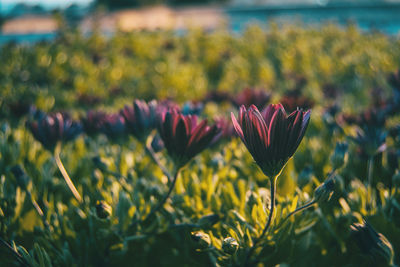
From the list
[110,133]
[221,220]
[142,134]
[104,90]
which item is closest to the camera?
[221,220]

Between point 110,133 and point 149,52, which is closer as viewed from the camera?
point 110,133

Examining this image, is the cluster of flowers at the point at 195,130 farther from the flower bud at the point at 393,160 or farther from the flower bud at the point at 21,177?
the flower bud at the point at 393,160

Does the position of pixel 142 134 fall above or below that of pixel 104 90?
above

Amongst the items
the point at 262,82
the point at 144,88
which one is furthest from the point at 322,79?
the point at 144,88

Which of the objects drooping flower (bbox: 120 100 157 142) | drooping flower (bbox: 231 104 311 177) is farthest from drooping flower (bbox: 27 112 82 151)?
drooping flower (bbox: 231 104 311 177)

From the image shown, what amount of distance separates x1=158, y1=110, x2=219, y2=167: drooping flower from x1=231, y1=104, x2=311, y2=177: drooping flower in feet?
0.51

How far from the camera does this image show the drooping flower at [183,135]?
856 millimetres

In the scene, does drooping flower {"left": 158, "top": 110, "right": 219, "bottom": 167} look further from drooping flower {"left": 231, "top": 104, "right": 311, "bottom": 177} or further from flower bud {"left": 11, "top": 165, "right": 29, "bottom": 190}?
flower bud {"left": 11, "top": 165, "right": 29, "bottom": 190}

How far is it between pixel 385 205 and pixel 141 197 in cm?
73

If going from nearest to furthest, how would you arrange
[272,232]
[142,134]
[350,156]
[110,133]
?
1. [272,232]
2. [142,134]
3. [110,133]
4. [350,156]

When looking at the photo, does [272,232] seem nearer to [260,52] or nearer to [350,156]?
[350,156]

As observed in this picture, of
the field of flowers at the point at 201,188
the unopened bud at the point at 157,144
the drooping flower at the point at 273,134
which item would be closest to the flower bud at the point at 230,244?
the field of flowers at the point at 201,188

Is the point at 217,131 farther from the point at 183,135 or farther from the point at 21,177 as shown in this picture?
the point at 21,177

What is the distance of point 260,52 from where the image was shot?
4441mm
